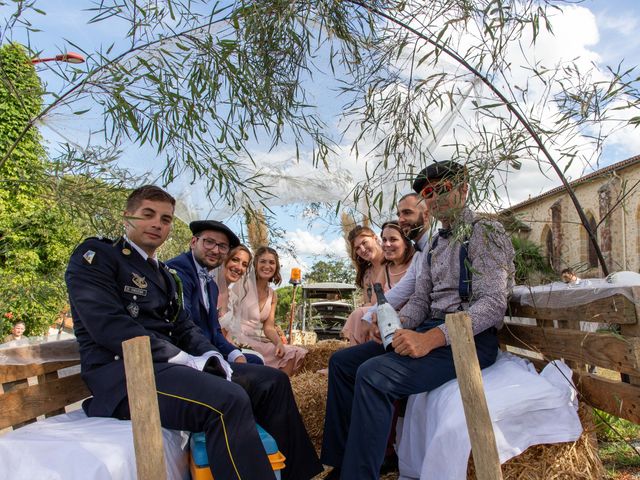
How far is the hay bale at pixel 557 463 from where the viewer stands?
8.53 ft

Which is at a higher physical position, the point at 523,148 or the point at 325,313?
the point at 523,148

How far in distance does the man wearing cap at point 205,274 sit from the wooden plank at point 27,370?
942mm

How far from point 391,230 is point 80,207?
105 inches

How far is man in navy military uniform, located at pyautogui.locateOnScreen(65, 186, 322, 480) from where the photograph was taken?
2484 millimetres

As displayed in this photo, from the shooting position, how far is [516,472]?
8.54ft

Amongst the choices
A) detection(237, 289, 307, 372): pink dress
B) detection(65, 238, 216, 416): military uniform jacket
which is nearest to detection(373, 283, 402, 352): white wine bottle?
detection(65, 238, 216, 416): military uniform jacket

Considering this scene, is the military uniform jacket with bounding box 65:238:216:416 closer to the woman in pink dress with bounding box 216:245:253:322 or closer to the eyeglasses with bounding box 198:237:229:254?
the eyeglasses with bounding box 198:237:229:254

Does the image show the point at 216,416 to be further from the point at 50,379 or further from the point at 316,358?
the point at 316,358

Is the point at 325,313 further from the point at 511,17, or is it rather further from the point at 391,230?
the point at 511,17

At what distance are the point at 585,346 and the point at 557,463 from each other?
58 centimetres

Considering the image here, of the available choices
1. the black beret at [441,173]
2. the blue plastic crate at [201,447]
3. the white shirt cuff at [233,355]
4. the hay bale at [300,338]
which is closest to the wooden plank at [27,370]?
the blue plastic crate at [201,447]

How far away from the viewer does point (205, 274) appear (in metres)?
4.02

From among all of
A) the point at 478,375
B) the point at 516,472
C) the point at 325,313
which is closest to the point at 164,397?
the point at 478,375

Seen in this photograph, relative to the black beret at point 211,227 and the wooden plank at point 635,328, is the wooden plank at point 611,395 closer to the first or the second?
the wooden plank at point 635,328
